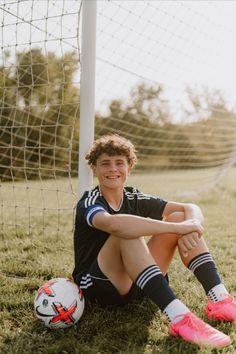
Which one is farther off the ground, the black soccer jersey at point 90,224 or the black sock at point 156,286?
the black soccer jersey at point 90,224

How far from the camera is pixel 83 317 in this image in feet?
7.55

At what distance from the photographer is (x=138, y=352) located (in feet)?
6.31

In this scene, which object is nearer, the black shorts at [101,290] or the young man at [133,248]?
the young man at [133,248]

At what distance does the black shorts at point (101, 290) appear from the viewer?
2.27 m

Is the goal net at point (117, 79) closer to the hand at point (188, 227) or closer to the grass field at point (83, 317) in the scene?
the grass field at point (83, 317)

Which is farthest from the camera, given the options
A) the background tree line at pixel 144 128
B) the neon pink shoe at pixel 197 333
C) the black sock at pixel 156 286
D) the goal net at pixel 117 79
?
the background tree line at pixel 144 128

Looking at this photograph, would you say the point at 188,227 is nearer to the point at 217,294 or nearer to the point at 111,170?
the point at 217,294

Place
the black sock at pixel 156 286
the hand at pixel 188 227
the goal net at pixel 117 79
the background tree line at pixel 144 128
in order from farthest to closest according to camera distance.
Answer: the background tree line at pixel 144 128 < the goal net at pixel 117 79 < the hand at pixel 188 227 < the black sock at pixel 156 286

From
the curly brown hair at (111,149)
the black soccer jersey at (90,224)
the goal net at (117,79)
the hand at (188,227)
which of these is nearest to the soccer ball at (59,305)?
the black soccer jersey at (90,224)

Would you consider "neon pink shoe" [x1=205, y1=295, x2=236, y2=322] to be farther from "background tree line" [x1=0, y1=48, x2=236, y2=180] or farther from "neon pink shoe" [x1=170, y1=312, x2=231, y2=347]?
"background tree line" [x1=0, y1=48, x2=236, y2=180]

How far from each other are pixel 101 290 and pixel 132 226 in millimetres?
385

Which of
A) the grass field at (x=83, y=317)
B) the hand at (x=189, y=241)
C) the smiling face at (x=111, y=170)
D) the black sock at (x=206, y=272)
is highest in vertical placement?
the smiling face at (x=111, y=170)

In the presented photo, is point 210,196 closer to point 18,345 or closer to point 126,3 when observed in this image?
point 126,3

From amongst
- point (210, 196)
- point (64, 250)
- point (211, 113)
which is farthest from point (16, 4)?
point (211, 113)
